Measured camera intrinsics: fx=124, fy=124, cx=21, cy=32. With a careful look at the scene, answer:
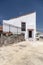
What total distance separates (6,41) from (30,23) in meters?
8.74

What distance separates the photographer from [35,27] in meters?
20.2

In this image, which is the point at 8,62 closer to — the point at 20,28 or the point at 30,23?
the point at 20,28

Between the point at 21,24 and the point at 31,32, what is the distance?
2126 millimetres

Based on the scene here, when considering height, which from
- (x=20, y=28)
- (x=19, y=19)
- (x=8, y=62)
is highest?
(x=19, y=19)

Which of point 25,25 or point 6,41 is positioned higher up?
point 25,25

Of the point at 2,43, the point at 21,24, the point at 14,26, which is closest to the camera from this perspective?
the point at 2,43

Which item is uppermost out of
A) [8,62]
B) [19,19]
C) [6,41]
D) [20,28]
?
[19,19]

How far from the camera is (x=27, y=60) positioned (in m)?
7.45

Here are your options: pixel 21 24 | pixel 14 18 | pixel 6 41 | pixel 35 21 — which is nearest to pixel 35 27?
pixel 35 21

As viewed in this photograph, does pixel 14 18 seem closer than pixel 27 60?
No

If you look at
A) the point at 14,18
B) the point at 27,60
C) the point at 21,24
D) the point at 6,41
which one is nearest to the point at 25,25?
the point at 21,24

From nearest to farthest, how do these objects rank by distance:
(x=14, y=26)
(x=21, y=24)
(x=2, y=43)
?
(x=2, y=43)
(x=14, y=26)
(x=21, y=24)

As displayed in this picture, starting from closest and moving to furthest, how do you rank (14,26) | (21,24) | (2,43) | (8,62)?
1. (8,62)
2. (2,43)
3. (14,26)
4. (21,24)

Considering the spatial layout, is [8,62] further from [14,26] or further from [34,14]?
[34,14]
